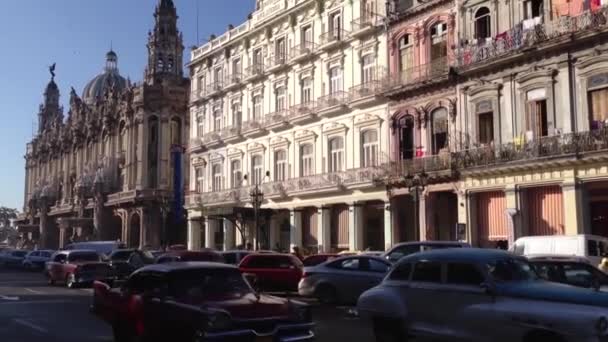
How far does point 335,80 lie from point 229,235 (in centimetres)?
1421

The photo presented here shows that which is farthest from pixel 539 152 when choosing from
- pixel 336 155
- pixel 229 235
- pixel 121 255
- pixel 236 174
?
pixel 229 235

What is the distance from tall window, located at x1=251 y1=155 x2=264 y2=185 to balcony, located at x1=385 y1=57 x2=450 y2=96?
487 inches

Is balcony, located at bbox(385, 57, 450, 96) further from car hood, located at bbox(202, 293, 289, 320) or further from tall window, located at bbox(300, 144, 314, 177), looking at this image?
car hood, located at bbox(202, 293, 289, 320)

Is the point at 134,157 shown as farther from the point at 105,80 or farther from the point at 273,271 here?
the point at 273,271

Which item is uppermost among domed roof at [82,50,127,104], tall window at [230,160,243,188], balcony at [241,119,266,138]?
domed roof at [82,50,127,104]

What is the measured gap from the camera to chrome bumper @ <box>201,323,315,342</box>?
875 cm

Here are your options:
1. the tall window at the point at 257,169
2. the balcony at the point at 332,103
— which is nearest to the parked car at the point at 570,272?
the balcony at the point at 332,103

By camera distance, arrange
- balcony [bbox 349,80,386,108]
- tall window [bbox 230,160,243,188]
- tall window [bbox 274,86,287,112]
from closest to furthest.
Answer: balcony [bbox 349,80,386,108] < tall window [bbox 274,86,287,112] < tall window [bbox 230,160,243,188]

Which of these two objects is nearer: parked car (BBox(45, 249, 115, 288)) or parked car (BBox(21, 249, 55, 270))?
parked car (BBox(45, 249, 115, 288))

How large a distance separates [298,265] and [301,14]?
21112 millimetres

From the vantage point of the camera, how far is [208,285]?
10.2 meters

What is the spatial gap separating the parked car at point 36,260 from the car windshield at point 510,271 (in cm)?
4203

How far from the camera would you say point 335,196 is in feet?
118

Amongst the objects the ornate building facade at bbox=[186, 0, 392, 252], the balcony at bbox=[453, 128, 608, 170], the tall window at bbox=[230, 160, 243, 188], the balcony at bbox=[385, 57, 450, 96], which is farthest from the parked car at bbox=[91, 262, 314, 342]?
the tall window at bbox=[230, 160, 243, 188]
